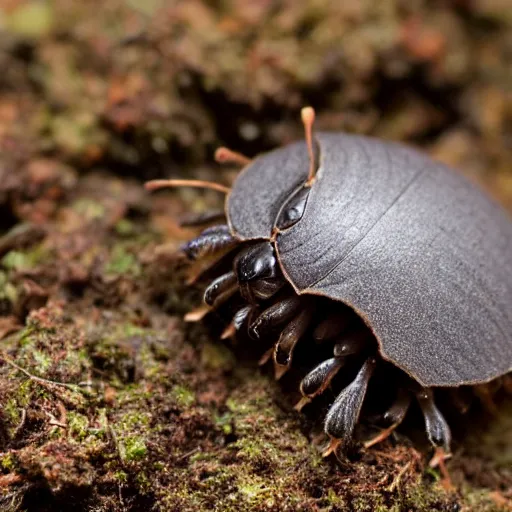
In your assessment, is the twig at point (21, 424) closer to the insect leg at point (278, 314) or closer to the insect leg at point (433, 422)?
the insect leg at point (278, 314)

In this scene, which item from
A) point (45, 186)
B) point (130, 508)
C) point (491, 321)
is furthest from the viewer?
point (45, 186)

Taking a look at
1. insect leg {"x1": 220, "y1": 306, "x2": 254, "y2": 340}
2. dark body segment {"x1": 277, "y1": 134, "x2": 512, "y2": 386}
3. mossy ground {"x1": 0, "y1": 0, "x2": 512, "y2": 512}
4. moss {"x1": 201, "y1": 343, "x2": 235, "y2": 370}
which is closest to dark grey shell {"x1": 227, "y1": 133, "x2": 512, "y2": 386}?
dark body segment {"x1": 277, "y1": 134, "x2": 512, "y2": 386}

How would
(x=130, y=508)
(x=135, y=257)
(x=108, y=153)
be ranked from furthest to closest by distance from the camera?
1. (x=108, y=153)
2. (x=135, y=257)
3. (x=130, y=508)

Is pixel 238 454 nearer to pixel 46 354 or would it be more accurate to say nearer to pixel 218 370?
pixel 218 370

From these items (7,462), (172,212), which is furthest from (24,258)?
(7,462)

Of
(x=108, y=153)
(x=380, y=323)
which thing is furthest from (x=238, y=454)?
(x=108, y=153)

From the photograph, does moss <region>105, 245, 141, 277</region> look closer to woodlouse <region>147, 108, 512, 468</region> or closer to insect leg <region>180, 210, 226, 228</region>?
insect leg <region>180, 210, 226, 228</region>
